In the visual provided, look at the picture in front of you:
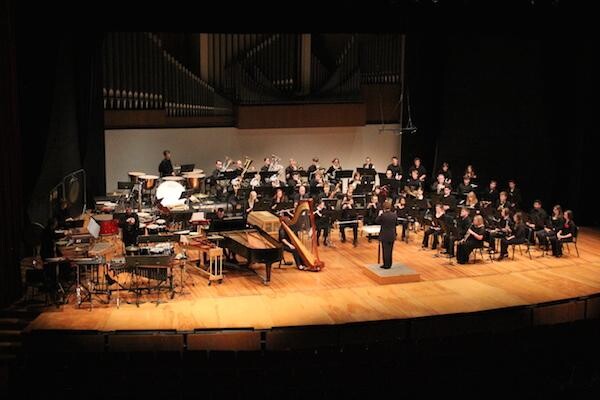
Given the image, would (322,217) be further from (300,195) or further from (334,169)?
(334,169)

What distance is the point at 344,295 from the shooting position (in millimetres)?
12508

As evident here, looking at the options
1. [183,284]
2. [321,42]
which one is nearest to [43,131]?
[183,284]

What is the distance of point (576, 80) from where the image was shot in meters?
17.4

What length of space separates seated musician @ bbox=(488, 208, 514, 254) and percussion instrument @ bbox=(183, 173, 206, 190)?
19.8 feet

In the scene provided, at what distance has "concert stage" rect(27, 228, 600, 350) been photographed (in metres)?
9.89

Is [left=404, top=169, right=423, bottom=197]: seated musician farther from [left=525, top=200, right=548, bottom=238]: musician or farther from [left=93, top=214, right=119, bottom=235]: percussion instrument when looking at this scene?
[left=93, top=214, right=119, bottom=235]: percussion instrument

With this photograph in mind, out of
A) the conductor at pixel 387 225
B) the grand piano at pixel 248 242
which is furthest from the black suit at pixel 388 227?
the grand piano at pixel 248 242

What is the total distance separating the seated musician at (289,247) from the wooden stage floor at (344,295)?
19 centimetres

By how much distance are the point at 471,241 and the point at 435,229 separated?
1.06 m

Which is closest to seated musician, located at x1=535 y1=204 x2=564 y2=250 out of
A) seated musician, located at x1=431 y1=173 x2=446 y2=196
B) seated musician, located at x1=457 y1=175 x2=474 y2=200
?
seated musician, located at x1=457 y1=175 x2=474 y2=200

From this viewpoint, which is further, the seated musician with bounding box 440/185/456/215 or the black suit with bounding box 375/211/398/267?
the seated musician with bounding box 440/185/456/215

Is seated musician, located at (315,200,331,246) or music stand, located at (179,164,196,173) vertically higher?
music stand, located at (179,164,196,173)

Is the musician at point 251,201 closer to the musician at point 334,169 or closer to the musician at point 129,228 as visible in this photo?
the musician at point 334,169

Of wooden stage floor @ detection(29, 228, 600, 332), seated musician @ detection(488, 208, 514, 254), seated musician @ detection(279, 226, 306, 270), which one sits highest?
seated musician @ detection(488, 208, 514, 254)
